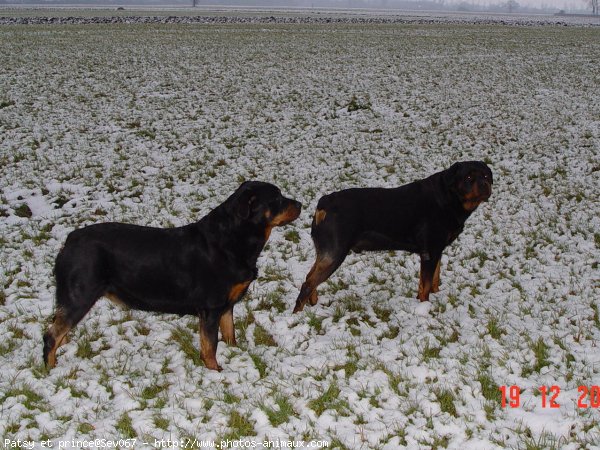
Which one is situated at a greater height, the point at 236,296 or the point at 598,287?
the point at 236,296

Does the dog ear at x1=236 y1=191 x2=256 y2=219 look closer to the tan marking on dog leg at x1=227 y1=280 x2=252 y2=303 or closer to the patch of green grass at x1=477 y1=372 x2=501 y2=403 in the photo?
the tan marking on dog leg at x1=227 y1=280 x2=252 y2=303

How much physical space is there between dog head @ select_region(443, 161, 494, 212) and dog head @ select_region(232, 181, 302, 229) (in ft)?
6.77

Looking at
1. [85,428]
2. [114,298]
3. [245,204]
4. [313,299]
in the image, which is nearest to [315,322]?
[313,299]

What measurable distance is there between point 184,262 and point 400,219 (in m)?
2.47

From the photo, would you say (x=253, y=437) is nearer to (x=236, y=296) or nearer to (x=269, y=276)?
(x=236, y=296)

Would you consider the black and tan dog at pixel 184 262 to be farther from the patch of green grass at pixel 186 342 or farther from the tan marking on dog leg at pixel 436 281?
the tan marking on dog leg at pixel 436 281

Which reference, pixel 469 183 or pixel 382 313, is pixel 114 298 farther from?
pixel 469 183

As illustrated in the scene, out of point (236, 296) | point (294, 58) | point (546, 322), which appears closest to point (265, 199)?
point (236, 296)

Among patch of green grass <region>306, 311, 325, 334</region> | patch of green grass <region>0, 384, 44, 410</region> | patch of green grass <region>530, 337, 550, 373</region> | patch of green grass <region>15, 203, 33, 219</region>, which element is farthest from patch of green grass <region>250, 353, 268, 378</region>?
patch of green grass <region>15, 203, 33, 219</region>

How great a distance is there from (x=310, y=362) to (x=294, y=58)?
22105 mm

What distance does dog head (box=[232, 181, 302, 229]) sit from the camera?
14.3 ft

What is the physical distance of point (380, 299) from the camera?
19.3ft

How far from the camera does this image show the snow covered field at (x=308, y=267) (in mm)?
3947

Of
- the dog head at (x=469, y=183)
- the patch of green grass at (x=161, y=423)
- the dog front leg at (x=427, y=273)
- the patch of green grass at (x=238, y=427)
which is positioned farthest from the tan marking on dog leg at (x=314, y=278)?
the patch of green grass at (x=161, y=423)
